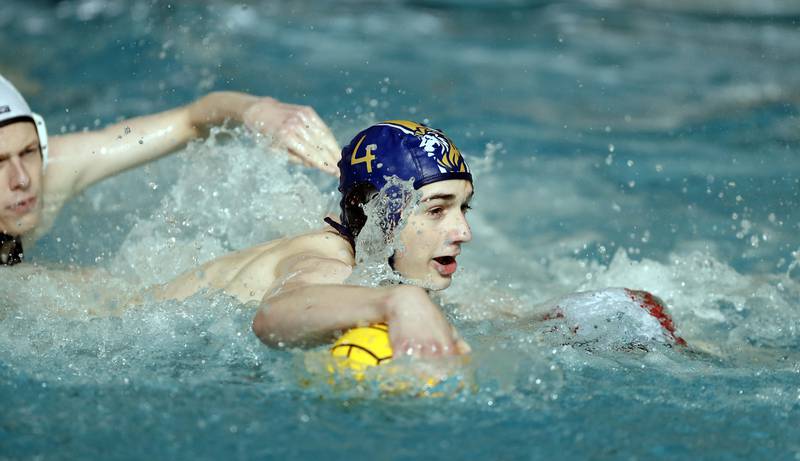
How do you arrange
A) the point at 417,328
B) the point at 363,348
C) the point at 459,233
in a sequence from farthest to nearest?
the point at 459,233
the point at 363,348
the point at 417,328

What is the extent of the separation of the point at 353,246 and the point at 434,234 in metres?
0.36

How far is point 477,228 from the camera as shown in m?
5.86

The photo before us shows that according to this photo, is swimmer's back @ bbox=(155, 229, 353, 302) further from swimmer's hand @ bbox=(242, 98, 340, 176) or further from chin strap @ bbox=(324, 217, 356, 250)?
swimmer's hand @ bbox=(242, 98, 340, 176)

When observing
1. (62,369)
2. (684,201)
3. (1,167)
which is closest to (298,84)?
(684,201)

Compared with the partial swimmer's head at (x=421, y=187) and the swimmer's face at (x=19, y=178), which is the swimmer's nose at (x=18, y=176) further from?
the partial swimmer's head at (x=421, y=187)

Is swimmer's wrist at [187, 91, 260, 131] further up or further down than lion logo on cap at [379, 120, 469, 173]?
further down

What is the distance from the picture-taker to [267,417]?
9.23 ft

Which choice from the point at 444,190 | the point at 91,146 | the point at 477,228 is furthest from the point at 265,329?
the point at 477,228

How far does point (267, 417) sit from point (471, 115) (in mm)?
4569

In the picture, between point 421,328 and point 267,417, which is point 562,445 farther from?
point 267,417

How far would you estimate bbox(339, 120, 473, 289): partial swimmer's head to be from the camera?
3.44m

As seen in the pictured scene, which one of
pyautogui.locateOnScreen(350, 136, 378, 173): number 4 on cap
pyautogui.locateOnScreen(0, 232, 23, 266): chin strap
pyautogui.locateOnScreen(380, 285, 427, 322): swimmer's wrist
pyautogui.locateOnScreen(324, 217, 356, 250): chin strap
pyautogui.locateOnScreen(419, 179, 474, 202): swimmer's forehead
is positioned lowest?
pyautogui.locateOnScreen(0, 232, 23, 266): chin strap

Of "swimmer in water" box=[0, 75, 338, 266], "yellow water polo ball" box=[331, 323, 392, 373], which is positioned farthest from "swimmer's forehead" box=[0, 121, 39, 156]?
"yellow water polo ball" box=[331, 323, 392, 373]

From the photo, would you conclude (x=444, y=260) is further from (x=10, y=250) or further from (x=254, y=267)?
(x=10, y=250)
